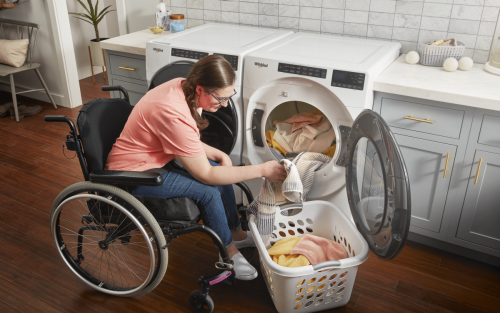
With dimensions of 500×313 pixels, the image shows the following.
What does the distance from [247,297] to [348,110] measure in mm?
925

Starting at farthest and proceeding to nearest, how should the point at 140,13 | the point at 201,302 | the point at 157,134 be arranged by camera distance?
the point at 140,13 < the point at 201,302 < the point at 157,134

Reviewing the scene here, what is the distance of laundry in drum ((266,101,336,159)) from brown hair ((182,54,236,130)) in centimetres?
60

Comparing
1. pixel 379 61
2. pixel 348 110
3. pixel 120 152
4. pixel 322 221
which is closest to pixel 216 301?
pixel 322 221

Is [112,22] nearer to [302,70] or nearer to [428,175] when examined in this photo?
[302,70]

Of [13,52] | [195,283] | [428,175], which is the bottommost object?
[195,283]

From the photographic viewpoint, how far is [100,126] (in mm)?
1562

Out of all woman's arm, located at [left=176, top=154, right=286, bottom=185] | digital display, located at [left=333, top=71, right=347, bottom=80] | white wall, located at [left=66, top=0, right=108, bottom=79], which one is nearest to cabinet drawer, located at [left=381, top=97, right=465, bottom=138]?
digital display, located at [left=333, top=71, right=347, bottom=80]

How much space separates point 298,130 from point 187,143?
0.72 metres

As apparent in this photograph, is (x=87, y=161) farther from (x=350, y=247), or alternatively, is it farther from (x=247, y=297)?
(x=350, y=247)

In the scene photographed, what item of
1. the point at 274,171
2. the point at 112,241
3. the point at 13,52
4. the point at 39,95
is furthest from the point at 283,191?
the point at 39,95

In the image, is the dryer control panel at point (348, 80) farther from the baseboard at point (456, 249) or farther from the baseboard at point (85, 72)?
the baseboard at point (85, 72)

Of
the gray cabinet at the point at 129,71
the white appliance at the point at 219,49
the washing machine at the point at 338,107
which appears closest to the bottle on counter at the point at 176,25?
the white appliance at the point at 219,49

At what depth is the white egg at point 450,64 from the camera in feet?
6.36

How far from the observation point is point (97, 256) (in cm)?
198
